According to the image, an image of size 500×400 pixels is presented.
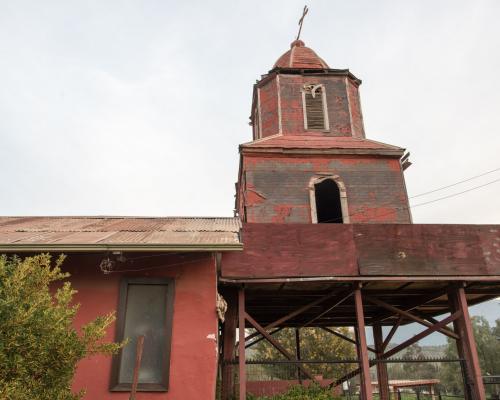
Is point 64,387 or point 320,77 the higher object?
point 320,77

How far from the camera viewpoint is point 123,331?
8.11 m

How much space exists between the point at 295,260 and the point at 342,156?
602cm

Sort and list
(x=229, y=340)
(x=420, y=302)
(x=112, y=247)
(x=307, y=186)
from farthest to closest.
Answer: (x=307, y=186) < (x=420, y=302) < (x=229, y=340) < (x=112, y=247)

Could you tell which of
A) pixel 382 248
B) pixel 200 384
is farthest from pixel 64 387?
pixel 382 248

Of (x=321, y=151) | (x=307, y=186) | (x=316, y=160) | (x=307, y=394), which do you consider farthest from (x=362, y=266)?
(x=321, y=151)

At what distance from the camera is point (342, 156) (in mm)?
14359

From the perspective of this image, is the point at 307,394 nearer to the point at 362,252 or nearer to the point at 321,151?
the point at 362,252

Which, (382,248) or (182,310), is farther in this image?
(382,248)

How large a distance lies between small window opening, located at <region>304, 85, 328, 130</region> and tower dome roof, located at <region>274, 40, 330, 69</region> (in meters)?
1.47

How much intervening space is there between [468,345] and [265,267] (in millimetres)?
5382

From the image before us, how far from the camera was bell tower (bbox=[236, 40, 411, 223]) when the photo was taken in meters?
13.5

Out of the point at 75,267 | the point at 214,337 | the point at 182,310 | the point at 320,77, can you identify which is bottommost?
the point at 214,337

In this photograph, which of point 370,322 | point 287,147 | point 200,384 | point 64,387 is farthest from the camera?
point 370,322

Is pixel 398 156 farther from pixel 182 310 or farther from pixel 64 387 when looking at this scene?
pixel 64 387
